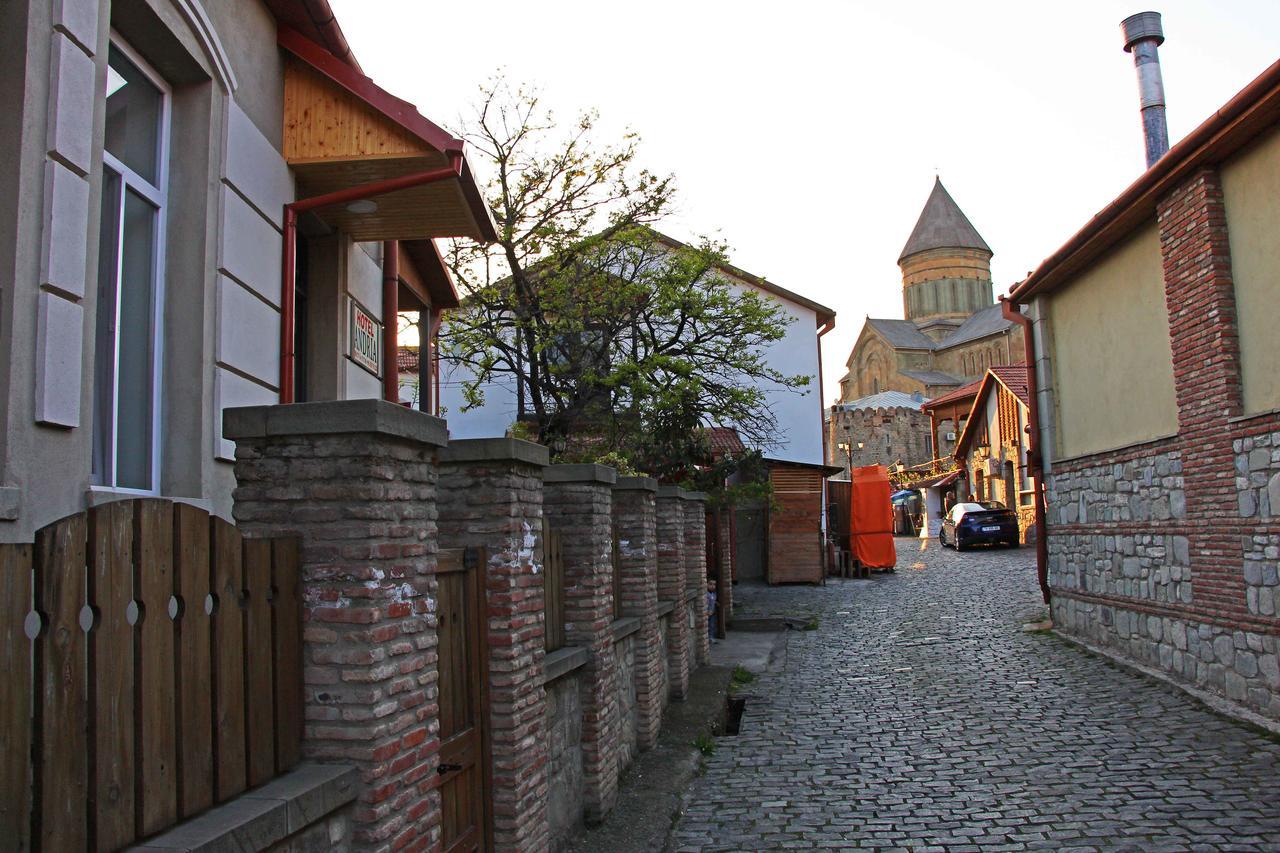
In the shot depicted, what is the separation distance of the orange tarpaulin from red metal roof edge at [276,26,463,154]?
20.5m

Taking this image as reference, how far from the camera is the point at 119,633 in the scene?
2.35 metres

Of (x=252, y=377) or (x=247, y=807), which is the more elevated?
(x=252, y=377)

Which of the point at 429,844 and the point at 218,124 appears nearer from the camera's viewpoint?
the point at 429,844

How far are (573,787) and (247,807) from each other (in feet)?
11.2

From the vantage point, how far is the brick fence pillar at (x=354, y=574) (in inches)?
121

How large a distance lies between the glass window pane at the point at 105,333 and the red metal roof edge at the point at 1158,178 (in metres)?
7.97

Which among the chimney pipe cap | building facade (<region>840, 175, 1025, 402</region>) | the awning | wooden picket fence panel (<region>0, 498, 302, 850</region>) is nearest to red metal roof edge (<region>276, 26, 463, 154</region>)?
the awning

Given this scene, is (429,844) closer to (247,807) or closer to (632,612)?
(247,807)

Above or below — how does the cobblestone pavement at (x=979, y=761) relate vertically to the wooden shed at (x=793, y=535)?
below

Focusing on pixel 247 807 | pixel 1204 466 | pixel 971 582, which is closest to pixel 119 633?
pixel 247 807

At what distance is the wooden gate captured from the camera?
4117mm

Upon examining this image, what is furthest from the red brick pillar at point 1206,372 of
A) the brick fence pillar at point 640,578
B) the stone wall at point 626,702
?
the stone wall at point 626,702

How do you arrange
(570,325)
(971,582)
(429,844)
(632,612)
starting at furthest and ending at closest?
(971,582) → (570,325) → (632,612) → (429,844)

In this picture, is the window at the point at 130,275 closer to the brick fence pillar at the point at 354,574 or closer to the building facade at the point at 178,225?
the building facade at the point at 178,225
